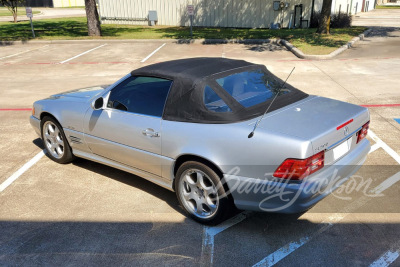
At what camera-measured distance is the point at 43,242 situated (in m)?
3.79

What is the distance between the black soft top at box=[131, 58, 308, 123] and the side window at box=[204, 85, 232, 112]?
3 cm

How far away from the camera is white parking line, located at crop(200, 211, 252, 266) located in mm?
3477

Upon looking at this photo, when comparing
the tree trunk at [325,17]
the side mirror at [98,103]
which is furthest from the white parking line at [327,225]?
the tree trunk at [325,17]

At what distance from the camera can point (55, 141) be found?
5582 millimetres

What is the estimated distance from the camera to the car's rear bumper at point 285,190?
133 inches

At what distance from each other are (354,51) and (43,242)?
14432 millimetres

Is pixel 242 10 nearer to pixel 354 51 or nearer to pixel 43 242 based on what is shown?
pixel 354 51

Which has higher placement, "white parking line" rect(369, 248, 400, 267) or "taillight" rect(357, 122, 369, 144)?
"taillight" rect(357, 122, 369, 144)

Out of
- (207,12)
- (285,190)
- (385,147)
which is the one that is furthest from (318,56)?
(207,12)

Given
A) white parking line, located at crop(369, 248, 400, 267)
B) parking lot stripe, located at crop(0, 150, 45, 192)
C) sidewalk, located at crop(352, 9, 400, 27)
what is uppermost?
sidewalk, located at crop(352, 9, 400, 27)

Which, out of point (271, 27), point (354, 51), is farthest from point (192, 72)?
point (271, 27)

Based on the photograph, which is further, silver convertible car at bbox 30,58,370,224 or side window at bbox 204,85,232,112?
side window at bbox 204,85,232,112

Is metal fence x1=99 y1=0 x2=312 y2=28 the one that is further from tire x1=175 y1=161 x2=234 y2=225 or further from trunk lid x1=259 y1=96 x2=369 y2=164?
tire x1=175 y1=161 x2=234 y2=225

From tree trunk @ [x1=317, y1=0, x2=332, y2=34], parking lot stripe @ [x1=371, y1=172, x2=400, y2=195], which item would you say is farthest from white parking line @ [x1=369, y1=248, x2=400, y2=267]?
tree trunk @ [x1=317, y1=0, x2=332, y2=34]
